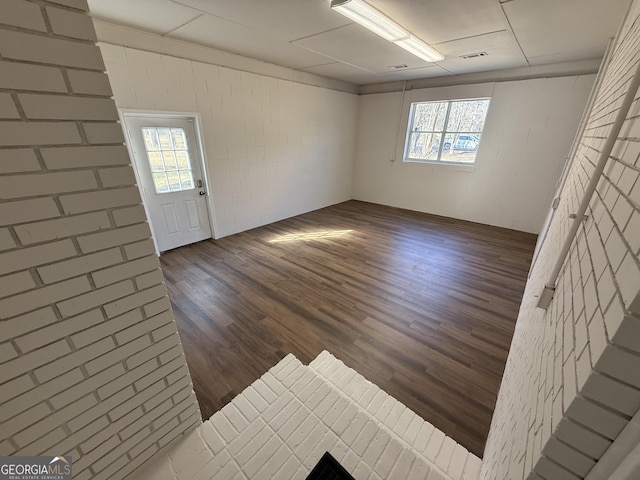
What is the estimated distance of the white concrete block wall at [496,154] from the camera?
4078 mm

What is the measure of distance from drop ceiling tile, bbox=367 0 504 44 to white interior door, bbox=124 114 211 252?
290 centimetres

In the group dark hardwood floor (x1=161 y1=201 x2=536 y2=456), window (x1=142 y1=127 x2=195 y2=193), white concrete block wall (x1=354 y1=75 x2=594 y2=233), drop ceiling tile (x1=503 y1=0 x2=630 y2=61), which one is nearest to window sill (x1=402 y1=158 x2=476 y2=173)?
white concrete block wall (x1=354 y1=75 x2=594 y2=233)

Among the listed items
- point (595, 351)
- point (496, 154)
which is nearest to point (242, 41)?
point (595, 351)

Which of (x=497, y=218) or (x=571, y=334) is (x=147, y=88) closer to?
(x=571, y=334)

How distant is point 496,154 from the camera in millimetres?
4703

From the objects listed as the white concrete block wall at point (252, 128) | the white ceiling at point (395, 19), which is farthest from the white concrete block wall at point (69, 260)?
the white concrete block wall at point (252, 128)

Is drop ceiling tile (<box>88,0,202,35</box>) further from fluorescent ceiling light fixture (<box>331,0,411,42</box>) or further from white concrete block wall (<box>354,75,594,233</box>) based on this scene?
white concrete block wall (<box>354,75,594,233</box>)

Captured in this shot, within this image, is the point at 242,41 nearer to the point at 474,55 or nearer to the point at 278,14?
the point at 278,14

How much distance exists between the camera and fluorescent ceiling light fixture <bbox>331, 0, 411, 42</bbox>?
2.13m

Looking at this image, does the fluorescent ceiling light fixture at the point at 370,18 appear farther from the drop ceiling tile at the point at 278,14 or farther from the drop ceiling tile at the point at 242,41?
the drop ceiling tile at the point at 242,41

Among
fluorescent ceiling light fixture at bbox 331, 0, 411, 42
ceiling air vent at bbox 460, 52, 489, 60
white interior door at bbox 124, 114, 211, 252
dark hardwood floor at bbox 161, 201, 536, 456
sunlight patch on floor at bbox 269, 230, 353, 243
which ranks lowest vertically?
dark hardwood floor at bbox 161, 201, 536, 456

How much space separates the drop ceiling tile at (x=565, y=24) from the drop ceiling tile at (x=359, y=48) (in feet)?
4.19

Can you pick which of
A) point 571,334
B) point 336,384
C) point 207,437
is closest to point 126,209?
point 207,437

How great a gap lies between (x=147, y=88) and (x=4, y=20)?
2997 mm
